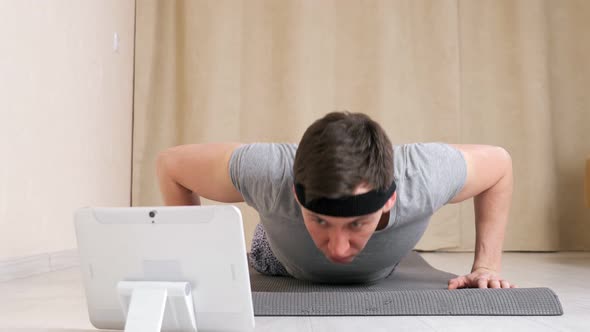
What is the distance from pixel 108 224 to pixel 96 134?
2132mm

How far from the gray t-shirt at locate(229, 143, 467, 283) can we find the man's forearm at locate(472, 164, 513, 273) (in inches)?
7.6

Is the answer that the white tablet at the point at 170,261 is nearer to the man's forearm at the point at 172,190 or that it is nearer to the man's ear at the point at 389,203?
the man's ear at the point at 389,203

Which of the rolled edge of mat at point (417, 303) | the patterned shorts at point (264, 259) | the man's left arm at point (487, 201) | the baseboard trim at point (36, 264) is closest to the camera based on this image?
the rolled edge of mat at point (417, 303)

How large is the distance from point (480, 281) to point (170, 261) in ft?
3.05

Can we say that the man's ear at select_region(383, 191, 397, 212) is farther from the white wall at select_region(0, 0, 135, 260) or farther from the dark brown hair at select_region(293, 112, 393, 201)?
the white wall at select_region(0, 0, 135, 260)

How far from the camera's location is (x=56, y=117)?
2.65 meters

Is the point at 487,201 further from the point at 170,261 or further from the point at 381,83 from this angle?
the point at 381,83

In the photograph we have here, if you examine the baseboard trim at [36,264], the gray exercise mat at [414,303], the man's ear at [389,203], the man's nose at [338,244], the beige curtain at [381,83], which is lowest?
the baseboard trim at [36,264]

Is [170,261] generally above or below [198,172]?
below

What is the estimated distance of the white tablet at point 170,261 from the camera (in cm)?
106

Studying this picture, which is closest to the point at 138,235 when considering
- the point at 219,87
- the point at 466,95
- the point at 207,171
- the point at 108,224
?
the point at 108,224

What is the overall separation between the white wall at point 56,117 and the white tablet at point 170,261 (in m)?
1.29

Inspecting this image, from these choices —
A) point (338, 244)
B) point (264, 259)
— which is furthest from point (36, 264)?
point (338, 244)

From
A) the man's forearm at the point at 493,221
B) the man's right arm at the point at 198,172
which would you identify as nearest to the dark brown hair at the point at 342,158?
the man's right arm at the point at 198,172
